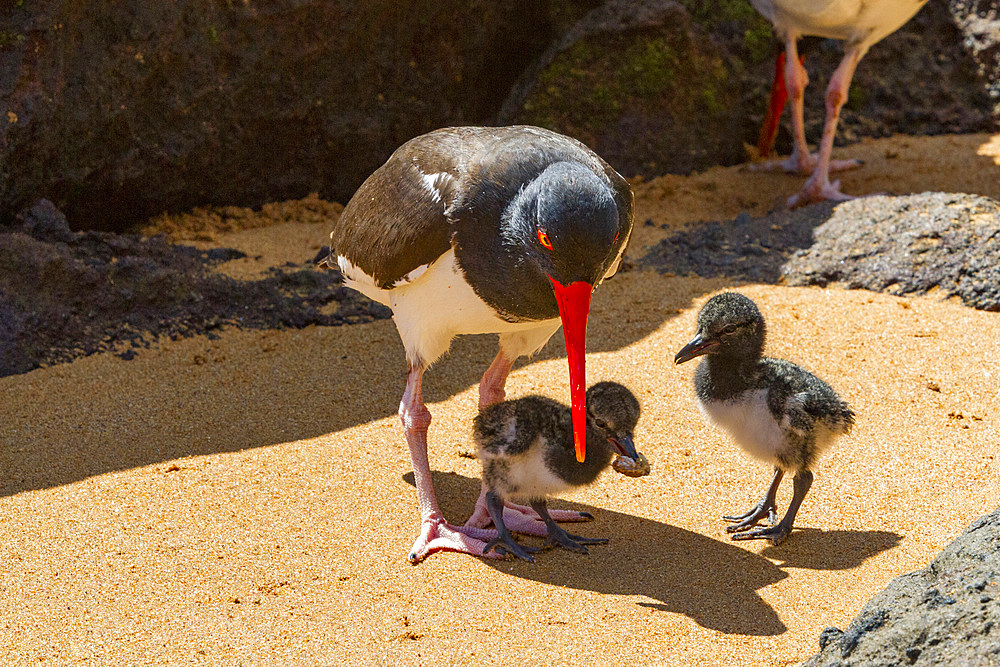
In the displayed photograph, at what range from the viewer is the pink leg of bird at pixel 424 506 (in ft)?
14.3

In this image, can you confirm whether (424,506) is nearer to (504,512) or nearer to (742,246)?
(504,512)

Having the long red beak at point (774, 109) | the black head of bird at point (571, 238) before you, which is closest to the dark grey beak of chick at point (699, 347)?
the black head of bird at point (571, 238)

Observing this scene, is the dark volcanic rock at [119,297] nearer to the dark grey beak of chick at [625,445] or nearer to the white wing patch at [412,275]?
the white wing patch at [412,275]

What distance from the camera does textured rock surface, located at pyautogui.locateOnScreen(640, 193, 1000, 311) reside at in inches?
262

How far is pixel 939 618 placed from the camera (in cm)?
270

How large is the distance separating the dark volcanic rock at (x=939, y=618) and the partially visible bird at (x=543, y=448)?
124 centimetres

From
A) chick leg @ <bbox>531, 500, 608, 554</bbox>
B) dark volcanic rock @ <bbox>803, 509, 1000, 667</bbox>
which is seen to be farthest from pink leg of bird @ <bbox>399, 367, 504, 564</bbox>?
dark volcanic rock @ <bbox>803, 509, 1000, 667</bbox>

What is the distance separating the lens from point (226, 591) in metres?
3.95

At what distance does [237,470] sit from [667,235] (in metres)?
4.56

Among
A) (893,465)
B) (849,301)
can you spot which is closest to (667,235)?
(849,301)

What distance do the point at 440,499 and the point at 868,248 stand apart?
3.93 m

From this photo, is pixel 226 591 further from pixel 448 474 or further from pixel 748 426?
pixel 748 426

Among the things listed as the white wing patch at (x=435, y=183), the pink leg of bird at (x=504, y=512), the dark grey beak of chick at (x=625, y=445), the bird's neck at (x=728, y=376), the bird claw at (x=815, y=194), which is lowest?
the pink leg of bird at (x=504, y=512)

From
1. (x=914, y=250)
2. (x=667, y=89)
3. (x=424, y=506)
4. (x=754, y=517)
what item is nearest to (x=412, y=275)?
(x=424, y=506)
